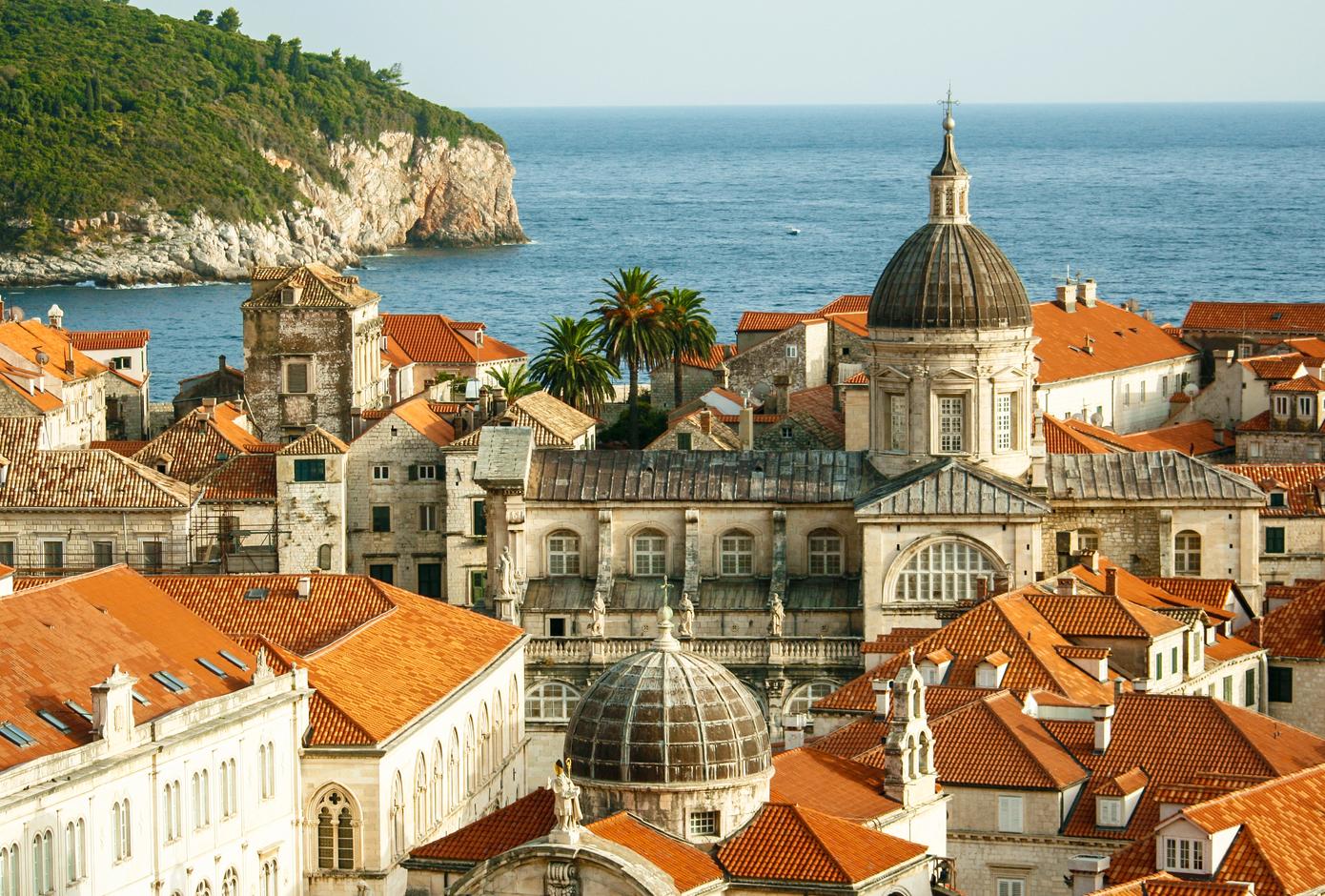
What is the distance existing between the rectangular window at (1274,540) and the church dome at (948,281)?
13534 mm

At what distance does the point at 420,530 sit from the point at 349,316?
1767 centimetres

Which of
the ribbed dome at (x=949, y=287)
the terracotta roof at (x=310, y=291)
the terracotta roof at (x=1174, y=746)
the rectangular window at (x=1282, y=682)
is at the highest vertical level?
Result: the ribbed dome at (x=949, y=287)

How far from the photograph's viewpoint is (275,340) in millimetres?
134875

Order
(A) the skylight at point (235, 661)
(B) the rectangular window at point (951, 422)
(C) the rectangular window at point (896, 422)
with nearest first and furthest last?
(A) the skylight at point (235, 661), (B) the rectangular window at point (951, 422), (C) the rectangular window at point (896, 422)

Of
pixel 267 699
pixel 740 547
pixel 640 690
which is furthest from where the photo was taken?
pixel 740 547

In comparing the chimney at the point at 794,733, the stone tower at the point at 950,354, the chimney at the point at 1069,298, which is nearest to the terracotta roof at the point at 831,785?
the chimney at the point at 794,733

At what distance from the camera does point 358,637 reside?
9025 centimetres

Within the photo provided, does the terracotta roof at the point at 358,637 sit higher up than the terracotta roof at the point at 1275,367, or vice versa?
the terracotta roof at the point at 1275,367

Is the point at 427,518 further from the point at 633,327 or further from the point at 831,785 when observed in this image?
the point at 831,785

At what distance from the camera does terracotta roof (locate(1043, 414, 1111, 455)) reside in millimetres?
119812

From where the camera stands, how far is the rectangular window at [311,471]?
11600 cm

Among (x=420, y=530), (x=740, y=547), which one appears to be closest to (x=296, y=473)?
(x=420, y=530)

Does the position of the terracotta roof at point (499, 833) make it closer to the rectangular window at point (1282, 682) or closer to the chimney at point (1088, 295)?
the rectangular window at point (1282, 682)

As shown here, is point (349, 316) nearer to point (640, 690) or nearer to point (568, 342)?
point (568, 342)
